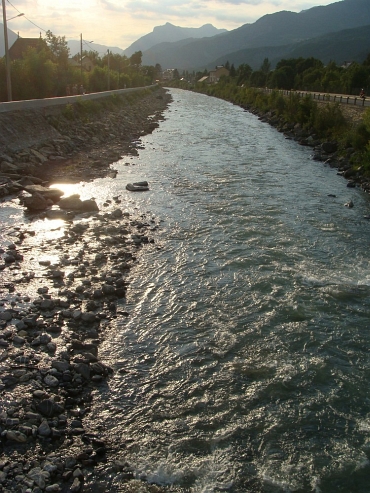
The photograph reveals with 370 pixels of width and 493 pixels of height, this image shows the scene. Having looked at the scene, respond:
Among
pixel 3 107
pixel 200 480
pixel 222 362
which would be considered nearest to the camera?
pixel 200 480

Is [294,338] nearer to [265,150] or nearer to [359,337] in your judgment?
[359,337]

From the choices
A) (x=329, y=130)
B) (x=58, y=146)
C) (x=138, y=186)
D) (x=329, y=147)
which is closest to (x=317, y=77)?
(x=329, y=130)

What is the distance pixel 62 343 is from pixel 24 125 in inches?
885

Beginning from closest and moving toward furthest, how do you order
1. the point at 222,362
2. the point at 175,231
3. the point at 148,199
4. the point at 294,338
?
the point at 222,362 < the point at 294,338 < the point at 175,231 < the point at 148,199

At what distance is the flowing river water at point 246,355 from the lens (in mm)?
6332

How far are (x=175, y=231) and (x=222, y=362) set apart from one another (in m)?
7.69

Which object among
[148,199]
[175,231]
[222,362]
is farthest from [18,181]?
[222,362]

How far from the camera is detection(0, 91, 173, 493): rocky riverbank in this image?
5.89 meters

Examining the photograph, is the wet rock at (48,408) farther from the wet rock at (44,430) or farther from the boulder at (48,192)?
the boulder at (48,192)

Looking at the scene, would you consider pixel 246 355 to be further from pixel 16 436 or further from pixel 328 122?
pixel 328 122

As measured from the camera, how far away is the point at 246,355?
859 cm

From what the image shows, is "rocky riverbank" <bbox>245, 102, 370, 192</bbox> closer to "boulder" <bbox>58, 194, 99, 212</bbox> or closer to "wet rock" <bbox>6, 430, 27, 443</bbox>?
"boulder" <bbox>58, 194, 99, 212</bbox>

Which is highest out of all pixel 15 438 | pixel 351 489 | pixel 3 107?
pixel 3 107

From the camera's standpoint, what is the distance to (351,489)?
19.7 ft
